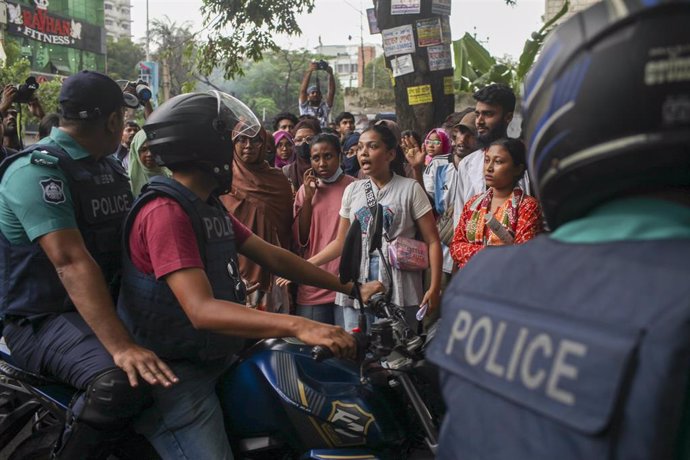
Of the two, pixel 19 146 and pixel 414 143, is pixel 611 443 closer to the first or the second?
pixel 414 143

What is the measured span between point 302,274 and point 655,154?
207 centimetres

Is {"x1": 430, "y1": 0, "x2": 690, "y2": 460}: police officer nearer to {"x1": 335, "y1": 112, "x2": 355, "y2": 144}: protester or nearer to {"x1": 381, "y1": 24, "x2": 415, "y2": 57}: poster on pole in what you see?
A: {"x1": 381, "y1": 24, "x2": 415, "y2": 57}: poster on pole

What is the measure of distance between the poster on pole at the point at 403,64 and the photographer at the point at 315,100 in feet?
9.72

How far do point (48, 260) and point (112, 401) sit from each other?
0.73 m

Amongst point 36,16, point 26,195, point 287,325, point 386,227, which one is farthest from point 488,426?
point 36,16

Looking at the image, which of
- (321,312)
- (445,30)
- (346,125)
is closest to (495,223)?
(321,312)

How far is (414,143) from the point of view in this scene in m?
7.36

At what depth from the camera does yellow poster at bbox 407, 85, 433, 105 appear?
7.92 m

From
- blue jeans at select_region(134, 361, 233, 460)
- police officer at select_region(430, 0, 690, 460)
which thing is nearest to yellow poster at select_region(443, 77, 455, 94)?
blue jeans at select_region(134, 361, 233, 460)

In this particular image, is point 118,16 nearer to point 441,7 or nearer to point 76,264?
point 441,7

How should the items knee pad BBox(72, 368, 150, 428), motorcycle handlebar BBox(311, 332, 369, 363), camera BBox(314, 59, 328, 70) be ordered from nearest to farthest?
motorcycle handlebar BBox(311, 332, 369, 363) < knee pad BBox(72, 368, 150, 428) < camera BBox(314, 59, 328, 70)

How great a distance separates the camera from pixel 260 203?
5711 mm

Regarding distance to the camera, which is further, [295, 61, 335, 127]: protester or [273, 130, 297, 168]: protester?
[295, 61, 335, 127]: protester

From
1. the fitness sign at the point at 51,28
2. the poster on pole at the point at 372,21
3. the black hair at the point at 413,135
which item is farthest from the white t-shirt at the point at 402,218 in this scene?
the fitness sign at the point at 51,28
